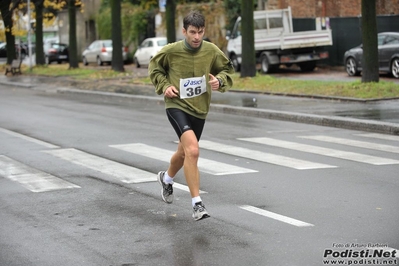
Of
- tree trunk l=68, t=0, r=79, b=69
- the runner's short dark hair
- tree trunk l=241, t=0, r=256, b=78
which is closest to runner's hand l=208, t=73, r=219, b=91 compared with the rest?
the runner's short dark hair

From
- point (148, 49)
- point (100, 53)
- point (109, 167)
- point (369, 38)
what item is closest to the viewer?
point (109, 167)

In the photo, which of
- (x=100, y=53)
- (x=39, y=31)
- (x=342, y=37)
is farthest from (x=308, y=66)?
(x=100, y=53)

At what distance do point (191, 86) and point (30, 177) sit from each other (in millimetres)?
3386

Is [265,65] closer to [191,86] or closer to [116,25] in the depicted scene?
[116,25]

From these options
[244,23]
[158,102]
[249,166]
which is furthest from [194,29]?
[244,23]

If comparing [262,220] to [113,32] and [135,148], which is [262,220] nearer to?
[135,148]

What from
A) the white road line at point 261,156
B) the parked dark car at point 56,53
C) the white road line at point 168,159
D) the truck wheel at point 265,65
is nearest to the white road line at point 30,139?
the white road line at point 168,159

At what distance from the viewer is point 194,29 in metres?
7.70

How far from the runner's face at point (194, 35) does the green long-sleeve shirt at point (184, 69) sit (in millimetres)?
134

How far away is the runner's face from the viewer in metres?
7.71

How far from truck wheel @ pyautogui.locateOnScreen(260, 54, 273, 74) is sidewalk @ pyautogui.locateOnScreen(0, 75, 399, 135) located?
297 inches

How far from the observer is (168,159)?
11.9m

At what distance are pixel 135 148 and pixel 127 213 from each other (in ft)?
15.9

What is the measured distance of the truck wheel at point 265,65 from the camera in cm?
3291
